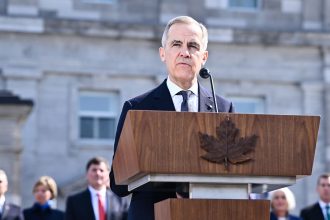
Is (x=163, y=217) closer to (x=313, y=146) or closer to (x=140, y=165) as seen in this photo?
(x=140, y=165)

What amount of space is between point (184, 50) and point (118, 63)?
65.7 ft

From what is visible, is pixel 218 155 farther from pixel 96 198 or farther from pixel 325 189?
pixel 325 189

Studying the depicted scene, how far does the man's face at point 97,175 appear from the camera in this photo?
1277 cm

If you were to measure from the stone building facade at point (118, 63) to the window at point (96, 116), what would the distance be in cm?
2

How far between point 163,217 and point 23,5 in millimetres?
20404

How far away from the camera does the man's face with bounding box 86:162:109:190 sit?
12.8m

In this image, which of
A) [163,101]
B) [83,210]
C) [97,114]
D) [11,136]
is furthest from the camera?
[97,114]

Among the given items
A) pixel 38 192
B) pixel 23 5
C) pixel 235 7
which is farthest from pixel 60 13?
pixel 38 192

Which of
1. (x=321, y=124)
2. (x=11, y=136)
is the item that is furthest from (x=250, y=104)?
(x=11, y=136)

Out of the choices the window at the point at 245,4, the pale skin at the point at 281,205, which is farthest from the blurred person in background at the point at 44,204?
the window at the point at 245,4

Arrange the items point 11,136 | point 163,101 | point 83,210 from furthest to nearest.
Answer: point 11,136 < point 83,210 < point 163,101

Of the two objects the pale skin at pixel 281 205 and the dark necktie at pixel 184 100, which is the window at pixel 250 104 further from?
the dark necktie at pixel 184 100

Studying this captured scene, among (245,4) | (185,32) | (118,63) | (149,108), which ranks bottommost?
(149,108)

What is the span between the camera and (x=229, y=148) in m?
5.59
